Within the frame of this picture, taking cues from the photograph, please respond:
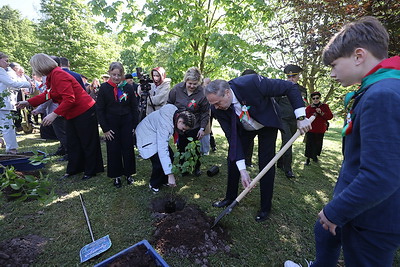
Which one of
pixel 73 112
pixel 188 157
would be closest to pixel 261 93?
pixel 188 157

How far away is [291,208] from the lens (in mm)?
3115

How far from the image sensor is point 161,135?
119 inches

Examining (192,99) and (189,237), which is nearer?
(189,237)

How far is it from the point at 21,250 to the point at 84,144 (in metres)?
1.87

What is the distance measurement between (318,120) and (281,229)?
336 centimetres

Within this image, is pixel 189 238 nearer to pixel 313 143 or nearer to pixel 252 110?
pixel 252 110

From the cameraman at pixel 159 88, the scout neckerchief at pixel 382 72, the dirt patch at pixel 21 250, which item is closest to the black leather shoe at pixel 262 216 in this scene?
the scout neckerchief at pixel 382 72

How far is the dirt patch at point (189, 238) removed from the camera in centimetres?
212

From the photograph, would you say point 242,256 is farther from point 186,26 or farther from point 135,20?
point 135,20

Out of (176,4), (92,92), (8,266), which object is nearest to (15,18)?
(92,92)

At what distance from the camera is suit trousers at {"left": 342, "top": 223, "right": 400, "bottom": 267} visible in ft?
3.32

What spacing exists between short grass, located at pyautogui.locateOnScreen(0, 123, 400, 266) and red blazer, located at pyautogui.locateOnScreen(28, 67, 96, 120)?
1.23 m

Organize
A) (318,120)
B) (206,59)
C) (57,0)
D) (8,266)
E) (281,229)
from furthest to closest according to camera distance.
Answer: (57,0)
(206,59)
(318,120)
(281,229)
(8,266)

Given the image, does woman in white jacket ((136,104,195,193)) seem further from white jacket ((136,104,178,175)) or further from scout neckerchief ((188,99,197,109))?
scout neckerchief ((188,99,197,109))
